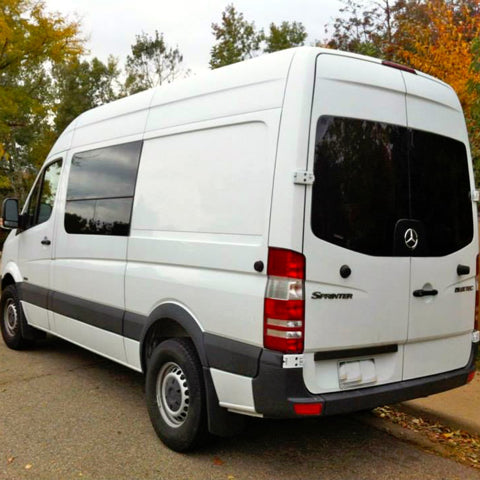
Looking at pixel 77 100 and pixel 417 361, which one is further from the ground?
pixel 77 100

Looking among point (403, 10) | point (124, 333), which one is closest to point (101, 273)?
point (124, 333)

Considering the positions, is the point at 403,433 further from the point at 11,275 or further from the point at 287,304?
the point at 11,275

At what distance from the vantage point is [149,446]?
146 inches

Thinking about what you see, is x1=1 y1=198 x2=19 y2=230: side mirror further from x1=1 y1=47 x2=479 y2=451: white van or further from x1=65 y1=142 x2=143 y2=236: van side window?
x1=1 y1=47 x2=479 y2=451: white van

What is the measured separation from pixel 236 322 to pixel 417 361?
120cm

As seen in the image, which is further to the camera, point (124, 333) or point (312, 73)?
point (124, 333)

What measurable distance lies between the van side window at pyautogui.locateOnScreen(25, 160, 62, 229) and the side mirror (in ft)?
0.41

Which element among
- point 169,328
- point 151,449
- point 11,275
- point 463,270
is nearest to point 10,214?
point 11,275

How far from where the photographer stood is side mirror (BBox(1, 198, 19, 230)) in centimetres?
575

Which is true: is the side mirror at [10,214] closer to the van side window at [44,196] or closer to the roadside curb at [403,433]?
the van side window at [44,196]

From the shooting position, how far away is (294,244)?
9.52 feet

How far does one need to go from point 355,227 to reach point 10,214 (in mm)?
4107

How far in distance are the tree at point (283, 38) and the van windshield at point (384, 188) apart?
24040mm

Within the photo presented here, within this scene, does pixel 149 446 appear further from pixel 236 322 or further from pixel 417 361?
pixel 417 361
